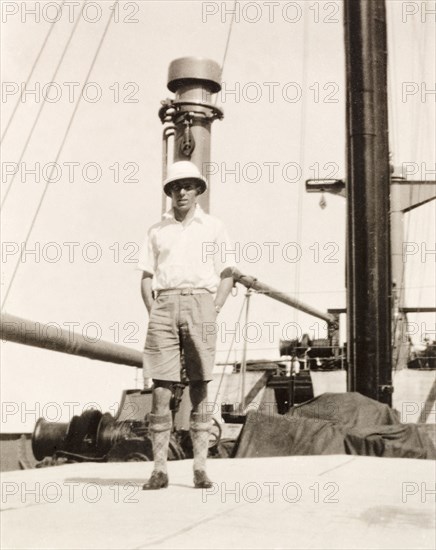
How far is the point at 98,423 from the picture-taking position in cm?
1102

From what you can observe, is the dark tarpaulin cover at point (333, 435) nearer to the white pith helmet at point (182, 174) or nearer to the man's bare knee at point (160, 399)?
the man's bare knee at point (160, 399)

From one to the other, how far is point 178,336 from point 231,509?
3.82 feet

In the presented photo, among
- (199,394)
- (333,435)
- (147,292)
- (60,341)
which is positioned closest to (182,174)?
(147,292)

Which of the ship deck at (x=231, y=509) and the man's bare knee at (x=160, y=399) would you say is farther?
the man's bare knee at (x=160, y=399)

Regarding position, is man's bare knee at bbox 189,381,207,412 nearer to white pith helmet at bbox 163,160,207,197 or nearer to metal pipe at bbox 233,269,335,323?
white pith helmet at bbox 163,160,207,197

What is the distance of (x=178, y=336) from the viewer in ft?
13.9

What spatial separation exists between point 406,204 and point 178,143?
42.7 ft

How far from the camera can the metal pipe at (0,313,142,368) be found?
9.68 meters

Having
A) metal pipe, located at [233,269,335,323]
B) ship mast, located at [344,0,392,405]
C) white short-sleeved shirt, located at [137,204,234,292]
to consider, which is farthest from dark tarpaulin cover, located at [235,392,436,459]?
metal pipe, located at [233,269,335,323]

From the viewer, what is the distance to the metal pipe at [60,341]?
31.8ft

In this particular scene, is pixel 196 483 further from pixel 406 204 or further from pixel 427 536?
pixel 406 204

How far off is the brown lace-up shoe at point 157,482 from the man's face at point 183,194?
1.37m

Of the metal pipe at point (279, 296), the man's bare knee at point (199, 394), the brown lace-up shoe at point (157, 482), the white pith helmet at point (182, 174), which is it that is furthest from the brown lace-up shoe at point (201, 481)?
the metal pipe at point (279, 296)

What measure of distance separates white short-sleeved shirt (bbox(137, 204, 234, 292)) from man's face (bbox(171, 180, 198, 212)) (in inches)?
2.9
